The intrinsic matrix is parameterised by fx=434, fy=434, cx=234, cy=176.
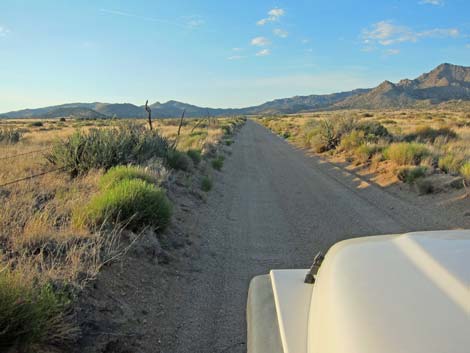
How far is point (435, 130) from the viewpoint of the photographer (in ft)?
88.6

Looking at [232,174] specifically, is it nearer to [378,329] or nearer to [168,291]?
[168,291]

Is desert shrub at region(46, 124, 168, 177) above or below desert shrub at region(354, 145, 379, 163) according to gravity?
above

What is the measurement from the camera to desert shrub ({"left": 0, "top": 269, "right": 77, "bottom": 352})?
3.35 meters

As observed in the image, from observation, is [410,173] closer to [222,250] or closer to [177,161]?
[177,161]

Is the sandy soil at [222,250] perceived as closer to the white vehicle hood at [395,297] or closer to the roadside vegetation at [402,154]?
the roadside vegetation at [402,154]

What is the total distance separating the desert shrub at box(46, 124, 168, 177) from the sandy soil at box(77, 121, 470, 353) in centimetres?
200

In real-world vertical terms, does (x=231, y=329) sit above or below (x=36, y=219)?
below

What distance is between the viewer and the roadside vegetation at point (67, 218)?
3.57 meters

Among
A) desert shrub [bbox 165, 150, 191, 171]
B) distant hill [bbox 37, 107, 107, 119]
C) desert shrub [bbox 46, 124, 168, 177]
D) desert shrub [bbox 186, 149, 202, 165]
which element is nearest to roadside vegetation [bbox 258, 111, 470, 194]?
desert shrub [bbox 186, 149, 202, 165]

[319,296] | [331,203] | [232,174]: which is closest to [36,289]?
[319,296]

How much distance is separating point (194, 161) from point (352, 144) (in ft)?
32.4

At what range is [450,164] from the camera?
14.2 meters

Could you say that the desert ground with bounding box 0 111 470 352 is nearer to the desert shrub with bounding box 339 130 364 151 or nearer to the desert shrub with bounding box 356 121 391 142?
the desert shrub with bounding box 339 130 364 151

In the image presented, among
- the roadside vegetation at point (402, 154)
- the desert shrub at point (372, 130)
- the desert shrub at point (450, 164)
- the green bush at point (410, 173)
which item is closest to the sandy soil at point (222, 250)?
the green bush at point (410, 173)
